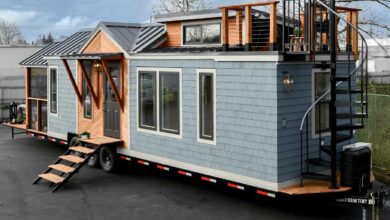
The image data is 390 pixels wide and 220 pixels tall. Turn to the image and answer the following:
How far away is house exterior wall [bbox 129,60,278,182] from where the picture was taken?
8.83 meters

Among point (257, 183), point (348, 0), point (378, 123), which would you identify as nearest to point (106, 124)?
point (257, 183)

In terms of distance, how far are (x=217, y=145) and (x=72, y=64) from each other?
627 cm

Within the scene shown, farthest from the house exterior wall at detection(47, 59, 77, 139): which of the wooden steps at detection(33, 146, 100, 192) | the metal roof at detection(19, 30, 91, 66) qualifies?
the wooden steps at detection(33, 146, 100, 192)

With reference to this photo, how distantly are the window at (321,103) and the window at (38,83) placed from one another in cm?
934

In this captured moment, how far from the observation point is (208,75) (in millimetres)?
9930

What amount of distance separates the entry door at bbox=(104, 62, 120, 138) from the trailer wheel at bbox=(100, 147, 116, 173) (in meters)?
0.40

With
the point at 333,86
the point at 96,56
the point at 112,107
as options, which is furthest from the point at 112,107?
the point at 333,86

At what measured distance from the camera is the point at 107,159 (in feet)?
42.2

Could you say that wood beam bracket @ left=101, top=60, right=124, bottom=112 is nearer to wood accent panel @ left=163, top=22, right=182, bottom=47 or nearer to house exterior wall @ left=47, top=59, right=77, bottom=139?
wood accent panel @ left=163, top=22, right=182, bottom=47

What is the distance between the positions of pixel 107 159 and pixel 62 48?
4.20 m

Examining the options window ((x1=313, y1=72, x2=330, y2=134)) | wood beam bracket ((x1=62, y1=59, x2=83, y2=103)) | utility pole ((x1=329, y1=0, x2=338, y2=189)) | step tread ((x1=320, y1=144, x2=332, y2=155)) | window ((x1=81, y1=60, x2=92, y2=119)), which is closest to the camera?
utility pole ((x1=329, y1=0, x2=338, y2=189))

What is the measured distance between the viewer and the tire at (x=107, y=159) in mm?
12531

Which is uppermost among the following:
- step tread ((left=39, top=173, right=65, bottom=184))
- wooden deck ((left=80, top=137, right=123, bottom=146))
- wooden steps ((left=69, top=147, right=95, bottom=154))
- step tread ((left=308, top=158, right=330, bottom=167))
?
wooden deck ((left=80, top=137, right=123, bottom=146))

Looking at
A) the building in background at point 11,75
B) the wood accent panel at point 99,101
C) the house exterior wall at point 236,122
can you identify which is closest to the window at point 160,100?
the house exterior wall at point 236,122
